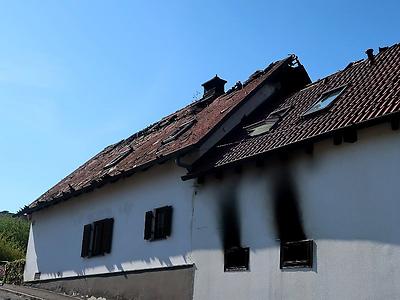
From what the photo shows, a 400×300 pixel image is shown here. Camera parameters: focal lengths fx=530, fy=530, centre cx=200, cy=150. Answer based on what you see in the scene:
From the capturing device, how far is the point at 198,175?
13188mm

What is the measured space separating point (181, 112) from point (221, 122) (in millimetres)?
6227

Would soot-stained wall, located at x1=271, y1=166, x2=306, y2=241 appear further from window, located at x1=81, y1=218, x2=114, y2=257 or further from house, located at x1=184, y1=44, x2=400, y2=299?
window, located at x1=81, y1=218, x2=114, y2=257

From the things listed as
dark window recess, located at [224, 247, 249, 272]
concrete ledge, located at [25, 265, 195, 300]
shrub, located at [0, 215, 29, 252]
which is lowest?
concrete ledge, located at [25, 265, 195, 300]

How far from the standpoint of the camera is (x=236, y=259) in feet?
39.9

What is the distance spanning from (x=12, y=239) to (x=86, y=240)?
23.1 meters

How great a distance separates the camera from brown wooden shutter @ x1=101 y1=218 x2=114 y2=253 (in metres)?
16.5

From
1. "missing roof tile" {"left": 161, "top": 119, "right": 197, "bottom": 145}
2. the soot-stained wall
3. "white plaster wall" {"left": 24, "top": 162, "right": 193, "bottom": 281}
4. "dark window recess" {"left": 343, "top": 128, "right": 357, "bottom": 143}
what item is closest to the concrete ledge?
"white plaster wall" {"left": 24, "top": 162, "right": 193, "bottom": 281}

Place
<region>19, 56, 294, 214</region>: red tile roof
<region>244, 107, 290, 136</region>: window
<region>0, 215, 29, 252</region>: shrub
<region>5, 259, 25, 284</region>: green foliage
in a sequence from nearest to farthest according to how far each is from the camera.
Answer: <region>244, 107, 290, 136</region>: window
<region>19, 56, 294, 214</region>: red tile roof
<region>5, 259, 25, 284</region>: green foliage
<region>0, 215, 29, 252</region>: shrub

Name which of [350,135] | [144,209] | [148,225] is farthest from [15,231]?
[350,135]

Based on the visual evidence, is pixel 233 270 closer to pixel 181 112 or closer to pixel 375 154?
pixel 375 154

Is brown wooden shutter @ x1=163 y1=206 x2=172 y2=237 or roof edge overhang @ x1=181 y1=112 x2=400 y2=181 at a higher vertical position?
roof edge overhang @ x1=181 y1=112 x2=400 y2=181

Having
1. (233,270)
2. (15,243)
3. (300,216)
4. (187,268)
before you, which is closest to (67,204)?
(187,268)

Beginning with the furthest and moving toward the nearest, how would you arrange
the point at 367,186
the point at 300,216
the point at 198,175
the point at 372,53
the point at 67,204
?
1. the point at 67,204
2. the point at 372,53
3. the point at 198,175
4. the point at 300,216
5. the point at 367,186

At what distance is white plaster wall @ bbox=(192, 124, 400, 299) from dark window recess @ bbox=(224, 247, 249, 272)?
0.14m
